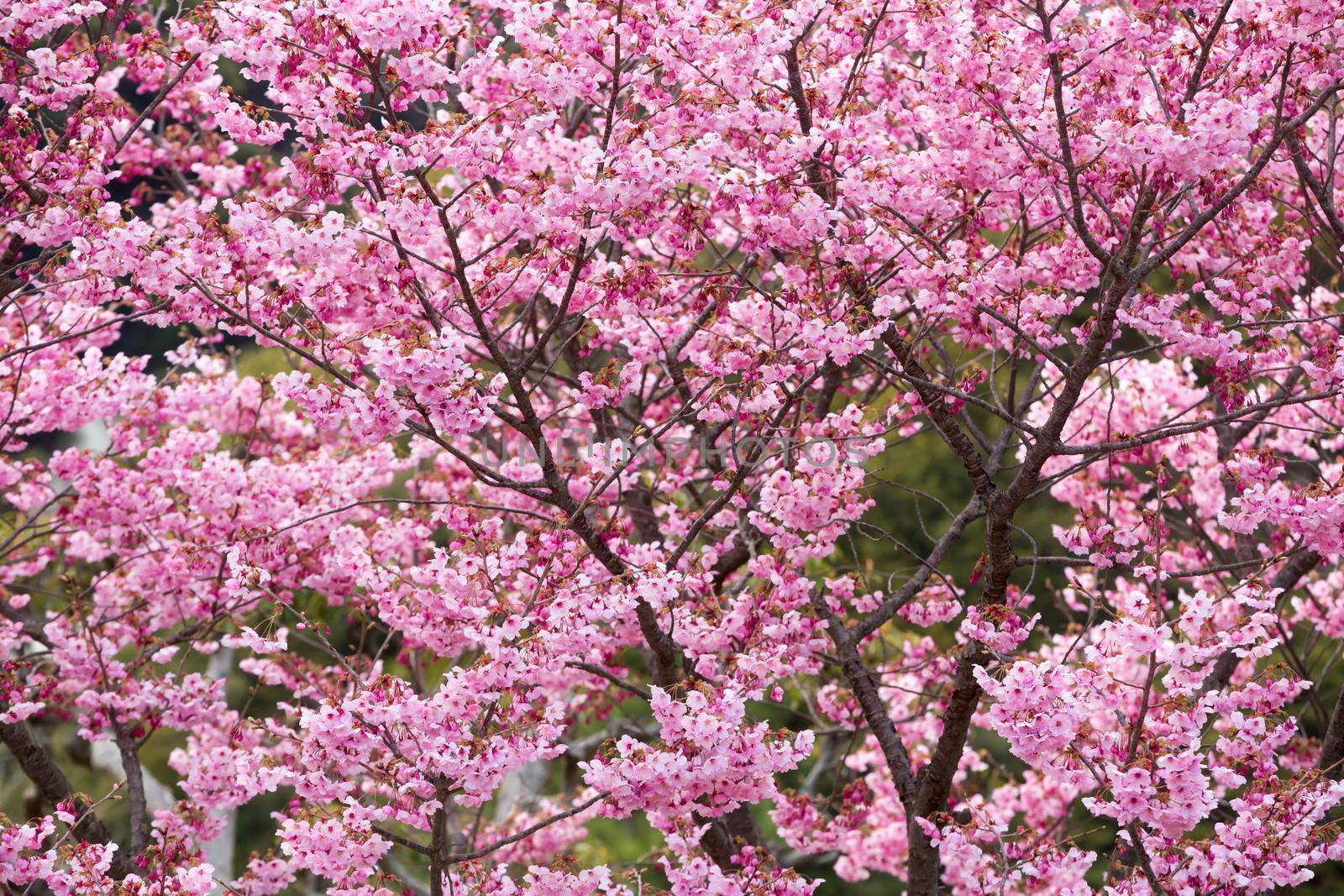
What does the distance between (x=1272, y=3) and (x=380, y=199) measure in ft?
9.74

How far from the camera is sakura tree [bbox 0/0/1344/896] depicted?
430 centimetres

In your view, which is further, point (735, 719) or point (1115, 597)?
point (1115, 597)

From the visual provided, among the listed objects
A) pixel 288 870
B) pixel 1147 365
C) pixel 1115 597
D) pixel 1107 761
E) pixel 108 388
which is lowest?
pixel 288 870

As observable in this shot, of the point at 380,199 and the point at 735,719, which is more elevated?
the point at 380,199

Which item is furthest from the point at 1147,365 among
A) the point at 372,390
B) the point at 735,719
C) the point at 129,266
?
the point at 129,266

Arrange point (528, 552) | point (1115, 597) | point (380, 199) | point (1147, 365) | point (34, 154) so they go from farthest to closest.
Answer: point (1115, 597) < point (1147, 365) < point (528, 552) < point (34, 154) < point (380, 199)

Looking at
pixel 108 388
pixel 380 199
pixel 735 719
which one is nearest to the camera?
pixel 735 719

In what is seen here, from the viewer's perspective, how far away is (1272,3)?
14.7 ft

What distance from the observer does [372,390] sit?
14.4 feet

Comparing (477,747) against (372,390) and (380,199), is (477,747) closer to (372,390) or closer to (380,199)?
(372,390)

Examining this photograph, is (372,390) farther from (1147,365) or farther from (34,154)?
(1147,365)

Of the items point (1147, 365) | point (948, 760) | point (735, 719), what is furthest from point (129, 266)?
point (1147, 365)

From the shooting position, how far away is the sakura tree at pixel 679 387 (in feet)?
14.1

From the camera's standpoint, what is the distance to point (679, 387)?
18.8ft
